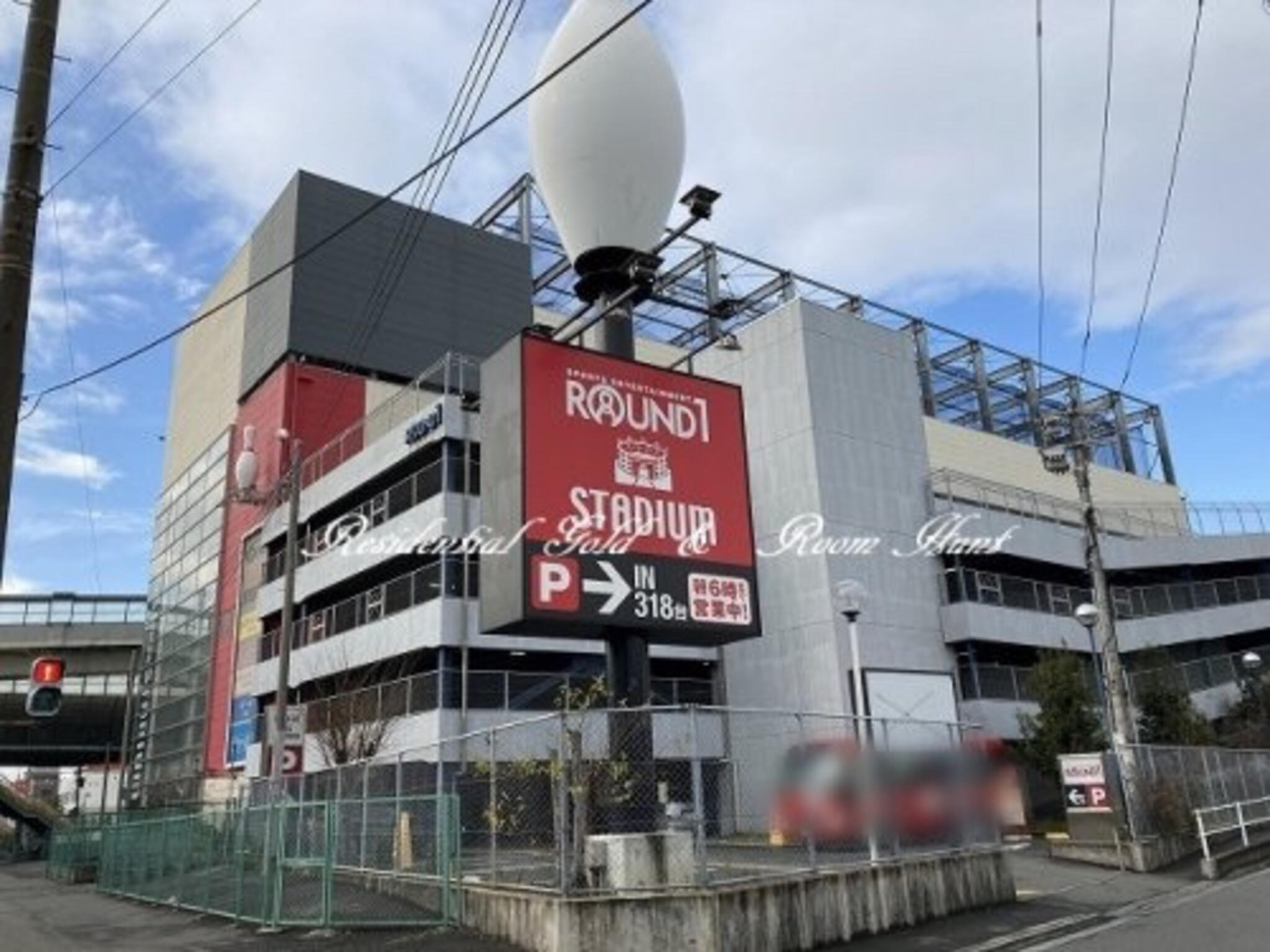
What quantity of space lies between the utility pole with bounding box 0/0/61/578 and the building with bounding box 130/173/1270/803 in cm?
1451

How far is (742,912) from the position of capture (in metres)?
11.4

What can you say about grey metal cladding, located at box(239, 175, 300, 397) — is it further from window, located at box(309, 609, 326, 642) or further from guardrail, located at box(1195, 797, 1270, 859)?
guardrail, located at box(1195, 797, 1270, 859)

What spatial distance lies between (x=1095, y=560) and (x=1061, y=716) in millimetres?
8396

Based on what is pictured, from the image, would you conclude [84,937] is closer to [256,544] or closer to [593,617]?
[593,617]

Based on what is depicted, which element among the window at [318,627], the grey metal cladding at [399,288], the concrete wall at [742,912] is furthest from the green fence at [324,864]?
the grey metal cladding at [399,288]

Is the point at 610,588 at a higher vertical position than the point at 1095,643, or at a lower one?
lower

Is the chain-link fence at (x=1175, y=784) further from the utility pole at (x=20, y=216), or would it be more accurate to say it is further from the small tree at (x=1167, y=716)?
the utility pole at (x=20, y=216)

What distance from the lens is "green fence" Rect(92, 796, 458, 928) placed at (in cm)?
1384

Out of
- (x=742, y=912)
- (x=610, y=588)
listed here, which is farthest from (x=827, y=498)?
(x=742, y=912)

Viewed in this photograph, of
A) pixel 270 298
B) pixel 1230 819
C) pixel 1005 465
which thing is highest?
pixel 270 298

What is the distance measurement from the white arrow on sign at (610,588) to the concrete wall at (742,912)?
3546 millimetres

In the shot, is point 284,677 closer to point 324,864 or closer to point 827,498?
point 324,864

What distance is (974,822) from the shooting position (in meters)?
15.7

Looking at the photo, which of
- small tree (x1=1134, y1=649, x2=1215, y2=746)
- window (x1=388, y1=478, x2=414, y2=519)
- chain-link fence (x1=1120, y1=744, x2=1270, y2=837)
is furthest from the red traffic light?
small tree (x1=1134, y1=649, x2=1215, y2=746)
